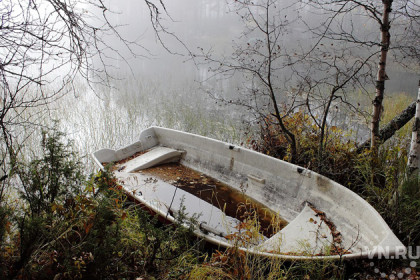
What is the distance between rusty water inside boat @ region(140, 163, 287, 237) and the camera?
3.44 metres

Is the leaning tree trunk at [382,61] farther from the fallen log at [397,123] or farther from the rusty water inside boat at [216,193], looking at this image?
the rusty water inside boat at [216,193]

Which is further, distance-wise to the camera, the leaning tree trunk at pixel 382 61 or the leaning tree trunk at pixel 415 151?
the leaning tree trunk at pixel 382 61

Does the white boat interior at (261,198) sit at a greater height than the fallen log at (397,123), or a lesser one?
lesser

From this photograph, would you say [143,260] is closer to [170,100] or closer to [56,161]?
[56,161]

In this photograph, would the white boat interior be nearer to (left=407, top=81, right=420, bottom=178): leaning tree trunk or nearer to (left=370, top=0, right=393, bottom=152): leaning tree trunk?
(left=407, top=81, right=420, bottom=178): leaning tree trunk

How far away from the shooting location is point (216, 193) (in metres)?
3.99

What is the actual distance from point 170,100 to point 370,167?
6630 millimetres

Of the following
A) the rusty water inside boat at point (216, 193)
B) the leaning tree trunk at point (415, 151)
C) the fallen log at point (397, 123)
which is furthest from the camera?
the fallen log at point (397, 123)

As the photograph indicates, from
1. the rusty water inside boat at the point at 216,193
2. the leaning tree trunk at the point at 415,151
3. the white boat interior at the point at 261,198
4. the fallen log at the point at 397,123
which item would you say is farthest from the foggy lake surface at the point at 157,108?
the leaning tree trunk at the point at 415,151

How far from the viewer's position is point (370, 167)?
336cm

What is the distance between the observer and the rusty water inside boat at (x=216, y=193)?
11.3ft

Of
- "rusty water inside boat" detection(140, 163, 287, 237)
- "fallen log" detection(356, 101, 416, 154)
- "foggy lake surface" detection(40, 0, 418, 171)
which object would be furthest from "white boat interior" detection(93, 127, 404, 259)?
"fallen log" detection(356, 101, 416, 154)

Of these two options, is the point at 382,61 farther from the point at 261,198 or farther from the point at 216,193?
the point at 216,193

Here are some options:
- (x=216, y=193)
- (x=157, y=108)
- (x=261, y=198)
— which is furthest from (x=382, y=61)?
(x=157, y=108)
